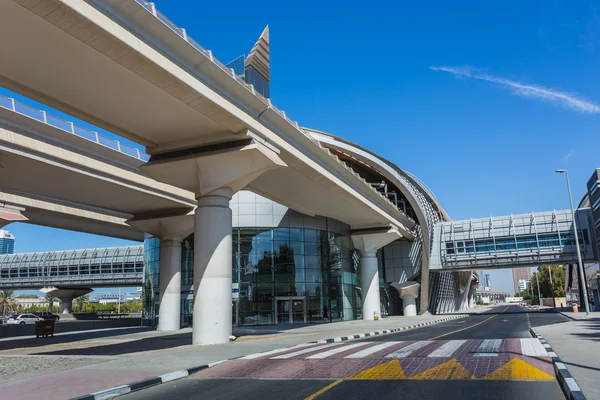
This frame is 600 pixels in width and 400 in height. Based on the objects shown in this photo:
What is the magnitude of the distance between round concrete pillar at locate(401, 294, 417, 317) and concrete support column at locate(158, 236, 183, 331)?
2508cm

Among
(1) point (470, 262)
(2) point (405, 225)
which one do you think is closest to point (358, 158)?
(2) point (405, 225)

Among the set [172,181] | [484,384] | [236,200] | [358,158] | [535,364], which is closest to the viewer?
[484,384]

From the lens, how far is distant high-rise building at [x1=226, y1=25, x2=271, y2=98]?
861 inches

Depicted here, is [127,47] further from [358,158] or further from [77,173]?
[358,158]

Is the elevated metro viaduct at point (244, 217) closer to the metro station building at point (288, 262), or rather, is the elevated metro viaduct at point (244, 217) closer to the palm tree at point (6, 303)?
the metro station building at point (288, 262)

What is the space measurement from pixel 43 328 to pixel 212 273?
14156mm

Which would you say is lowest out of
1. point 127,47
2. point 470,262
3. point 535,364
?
point 535,364

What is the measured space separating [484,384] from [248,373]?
5.06 m

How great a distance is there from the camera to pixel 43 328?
87.5 feet

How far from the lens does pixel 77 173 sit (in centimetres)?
2261

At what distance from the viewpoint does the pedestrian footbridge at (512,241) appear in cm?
4525

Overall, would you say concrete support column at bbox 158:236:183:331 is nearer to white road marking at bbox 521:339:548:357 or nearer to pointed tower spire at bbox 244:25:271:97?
pointed tower spire at bbox 244:25:271:97

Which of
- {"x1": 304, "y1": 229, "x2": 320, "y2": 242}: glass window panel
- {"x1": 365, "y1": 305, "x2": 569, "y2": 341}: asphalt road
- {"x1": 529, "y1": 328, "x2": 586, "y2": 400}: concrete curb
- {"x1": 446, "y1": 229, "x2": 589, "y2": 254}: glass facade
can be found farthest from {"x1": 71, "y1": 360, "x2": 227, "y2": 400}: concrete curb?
{"x1": 446, "y1": 229, "x2": 589, "y2": 254}: glass facade

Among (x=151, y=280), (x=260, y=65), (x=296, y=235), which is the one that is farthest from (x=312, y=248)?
(x=260, y=65)
